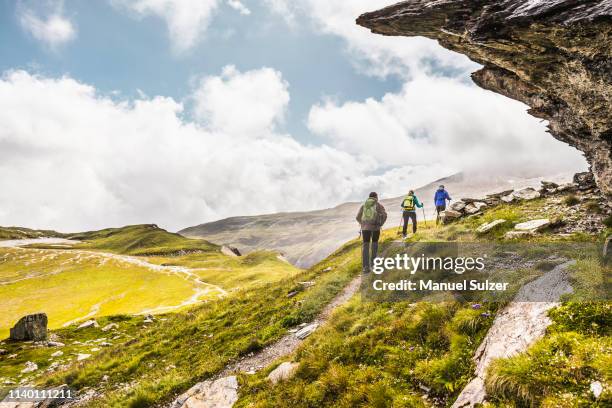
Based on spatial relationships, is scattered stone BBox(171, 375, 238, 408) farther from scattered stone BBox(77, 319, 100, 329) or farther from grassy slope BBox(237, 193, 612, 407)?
scattered stone BBox(77, 319, 100, 329)

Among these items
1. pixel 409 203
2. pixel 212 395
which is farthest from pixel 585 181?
pixel 212 395

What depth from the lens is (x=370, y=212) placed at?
19609 mm

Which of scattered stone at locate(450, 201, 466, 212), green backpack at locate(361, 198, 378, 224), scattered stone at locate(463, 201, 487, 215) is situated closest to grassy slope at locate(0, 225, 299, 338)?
scattered stone at locate(450, 201, 466, 212)

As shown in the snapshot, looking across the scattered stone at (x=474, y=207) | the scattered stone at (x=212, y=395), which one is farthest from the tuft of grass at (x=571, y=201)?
the scattered stone at (x=212, y=395)

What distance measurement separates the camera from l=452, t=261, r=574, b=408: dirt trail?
749 centimetres

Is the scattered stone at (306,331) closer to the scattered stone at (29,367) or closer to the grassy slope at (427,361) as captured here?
the grassy slope at (427,361)

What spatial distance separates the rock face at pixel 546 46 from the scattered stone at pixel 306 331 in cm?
1667

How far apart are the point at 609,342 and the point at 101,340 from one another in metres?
42.2

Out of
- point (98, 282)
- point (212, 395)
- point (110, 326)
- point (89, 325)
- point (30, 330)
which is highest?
point (212, 395)

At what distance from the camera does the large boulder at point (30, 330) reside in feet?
124

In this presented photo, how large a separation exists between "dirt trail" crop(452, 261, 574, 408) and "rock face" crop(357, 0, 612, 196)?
11.8 metres

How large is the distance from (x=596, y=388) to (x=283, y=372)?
8.70 metres

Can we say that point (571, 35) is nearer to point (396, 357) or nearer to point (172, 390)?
point (396, 357)

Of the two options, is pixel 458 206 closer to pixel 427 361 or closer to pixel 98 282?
pixel 427 361
